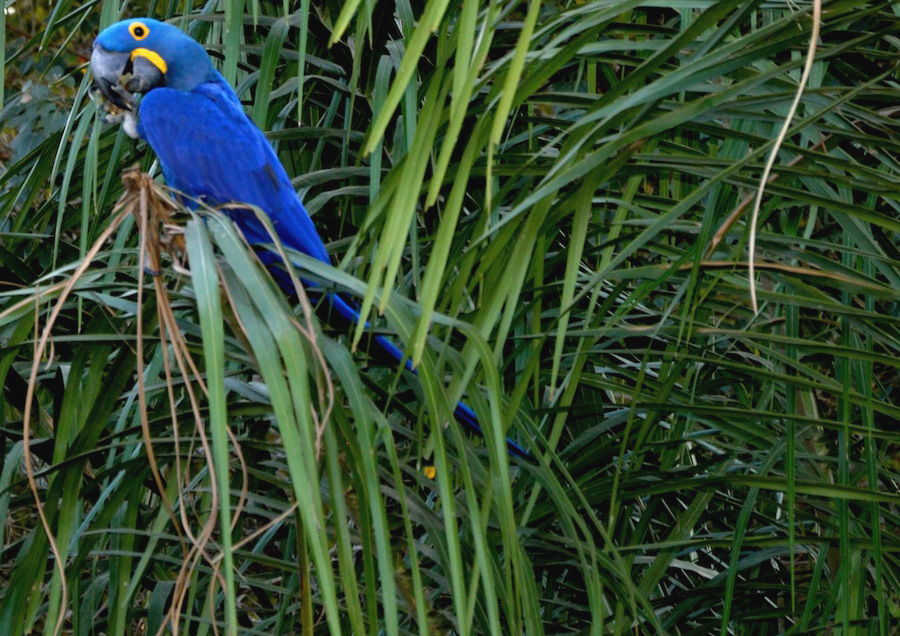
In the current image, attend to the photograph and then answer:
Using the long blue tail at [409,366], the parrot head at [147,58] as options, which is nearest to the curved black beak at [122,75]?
the parrot head at [147,58]

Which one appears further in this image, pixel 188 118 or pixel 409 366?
pixel 188 118

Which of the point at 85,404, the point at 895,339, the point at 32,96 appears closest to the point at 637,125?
the point at 895,339

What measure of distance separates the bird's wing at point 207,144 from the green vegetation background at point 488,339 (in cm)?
5

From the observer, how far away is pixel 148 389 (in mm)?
823

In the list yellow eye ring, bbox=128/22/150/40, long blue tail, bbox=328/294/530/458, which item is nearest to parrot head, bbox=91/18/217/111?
yellow eye ring, bbox=128/22/150/40

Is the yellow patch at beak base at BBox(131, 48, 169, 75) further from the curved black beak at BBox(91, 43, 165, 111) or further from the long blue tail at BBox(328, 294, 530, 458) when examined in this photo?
the long blue tail at BBox(328, 294, 530, 458)

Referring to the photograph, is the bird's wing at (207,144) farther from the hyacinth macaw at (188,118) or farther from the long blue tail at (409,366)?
the long blue tail at (409,366)

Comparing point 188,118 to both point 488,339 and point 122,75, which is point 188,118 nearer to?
point 122,75

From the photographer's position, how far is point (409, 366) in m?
0.78

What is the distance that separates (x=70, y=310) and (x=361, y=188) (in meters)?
0.30

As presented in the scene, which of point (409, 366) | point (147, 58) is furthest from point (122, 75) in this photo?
point (409, 366)

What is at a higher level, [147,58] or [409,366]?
[147,58]

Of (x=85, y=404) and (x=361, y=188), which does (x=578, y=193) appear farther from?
(x=361, y=188)

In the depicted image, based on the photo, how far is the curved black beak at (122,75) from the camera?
1.15m
